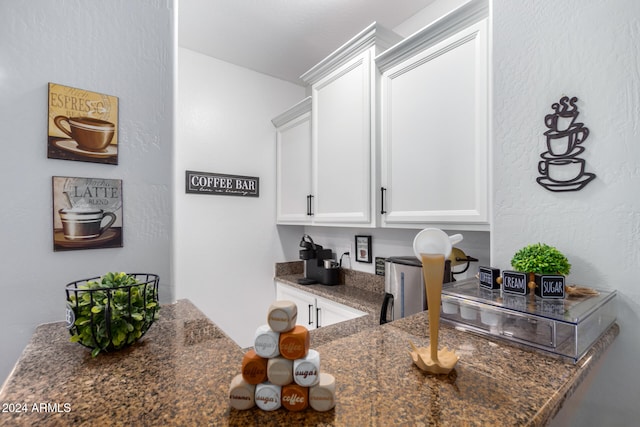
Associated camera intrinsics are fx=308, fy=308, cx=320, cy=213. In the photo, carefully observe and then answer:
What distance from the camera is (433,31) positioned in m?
1.55

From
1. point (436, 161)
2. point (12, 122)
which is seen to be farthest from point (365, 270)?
point (12, 122)

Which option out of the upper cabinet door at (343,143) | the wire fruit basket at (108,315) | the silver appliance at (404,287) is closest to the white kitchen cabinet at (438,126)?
the upper cabinet door at (343,143)

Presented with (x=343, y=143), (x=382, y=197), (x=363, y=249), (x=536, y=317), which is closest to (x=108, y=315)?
(x=536, y=317)

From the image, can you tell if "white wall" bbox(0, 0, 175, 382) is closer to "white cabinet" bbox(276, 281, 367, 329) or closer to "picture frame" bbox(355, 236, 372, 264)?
"white cabinet" bbox(276, 281, 367, 329)

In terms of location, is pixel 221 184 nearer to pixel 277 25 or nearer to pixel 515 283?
pixel 277 25

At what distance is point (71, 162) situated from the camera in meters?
1.06

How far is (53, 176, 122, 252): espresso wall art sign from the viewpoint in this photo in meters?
1.04

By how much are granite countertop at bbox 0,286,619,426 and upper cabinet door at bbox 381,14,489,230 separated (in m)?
0.75

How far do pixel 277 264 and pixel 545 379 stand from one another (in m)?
2.46

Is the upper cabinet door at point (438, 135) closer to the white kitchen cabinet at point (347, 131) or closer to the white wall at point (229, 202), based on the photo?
the white kitchen cabinet at point (347, 131)

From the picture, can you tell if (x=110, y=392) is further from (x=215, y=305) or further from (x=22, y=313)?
(x=215, y=305)

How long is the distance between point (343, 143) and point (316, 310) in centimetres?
130

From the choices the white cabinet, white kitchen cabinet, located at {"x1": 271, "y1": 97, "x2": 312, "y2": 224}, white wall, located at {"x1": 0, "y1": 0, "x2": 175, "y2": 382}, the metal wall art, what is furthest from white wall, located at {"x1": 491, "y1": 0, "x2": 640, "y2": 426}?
white kitchen cabinet, located at {"x1": 271, "y1": 97, "x2": 312, "y2": 224}

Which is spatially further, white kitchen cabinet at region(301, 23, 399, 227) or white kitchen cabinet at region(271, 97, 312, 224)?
white kitchen cabinet at region(271, 97, 312, 224)
